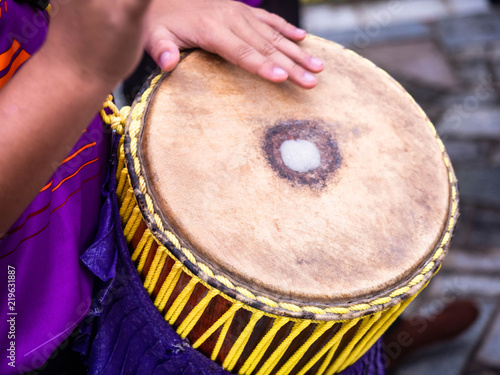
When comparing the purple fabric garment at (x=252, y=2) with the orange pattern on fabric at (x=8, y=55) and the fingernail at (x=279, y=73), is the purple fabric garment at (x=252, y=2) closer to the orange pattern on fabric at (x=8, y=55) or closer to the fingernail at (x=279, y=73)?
the fingernail at (x=279, y=73)

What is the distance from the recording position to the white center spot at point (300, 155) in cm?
Answer: 87

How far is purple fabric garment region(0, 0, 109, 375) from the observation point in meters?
0.76

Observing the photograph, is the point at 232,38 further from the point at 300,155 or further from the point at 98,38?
the point at 98,38

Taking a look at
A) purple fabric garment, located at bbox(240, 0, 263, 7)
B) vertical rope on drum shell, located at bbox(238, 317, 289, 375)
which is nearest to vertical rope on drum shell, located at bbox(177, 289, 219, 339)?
vertical rope on drum shell, located at bbox(238, 317, 289, 375)

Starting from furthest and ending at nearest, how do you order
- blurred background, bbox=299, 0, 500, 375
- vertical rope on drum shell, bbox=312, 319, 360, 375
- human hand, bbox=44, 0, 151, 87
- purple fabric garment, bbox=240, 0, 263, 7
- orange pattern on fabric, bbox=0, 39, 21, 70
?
blurred background, bbox=299, 0, 500, 375, purple fabric garment, bbox=240, 0, 263, 7, vertical rope on drum shell, bbox=312, 319, 360, 375, orange pattern on fabric, bbox=0, 39, 21, 70, human hand, bbox=44, 0, 151, 87

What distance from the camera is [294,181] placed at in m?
0.85

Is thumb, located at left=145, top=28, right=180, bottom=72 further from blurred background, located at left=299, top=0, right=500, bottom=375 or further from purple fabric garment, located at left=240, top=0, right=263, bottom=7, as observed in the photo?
blurred background, located at left=299, top=0, right=500, bottom=375

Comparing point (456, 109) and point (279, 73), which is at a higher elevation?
point (279, 73)

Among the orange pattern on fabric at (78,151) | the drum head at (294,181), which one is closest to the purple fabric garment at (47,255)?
the orange pattern on fabric at (78,151)

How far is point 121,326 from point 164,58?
51cm

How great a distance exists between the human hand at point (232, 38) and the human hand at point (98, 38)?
41cm

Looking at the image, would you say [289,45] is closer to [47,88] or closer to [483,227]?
[47,88]

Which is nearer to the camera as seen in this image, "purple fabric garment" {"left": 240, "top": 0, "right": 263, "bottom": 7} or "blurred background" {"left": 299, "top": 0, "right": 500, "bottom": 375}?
"purple fabric garment" {"left": 240, "top": 0, "right": 263, "bottom": 7}

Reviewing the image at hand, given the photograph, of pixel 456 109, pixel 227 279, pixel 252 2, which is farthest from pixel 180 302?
pixel 456 109
